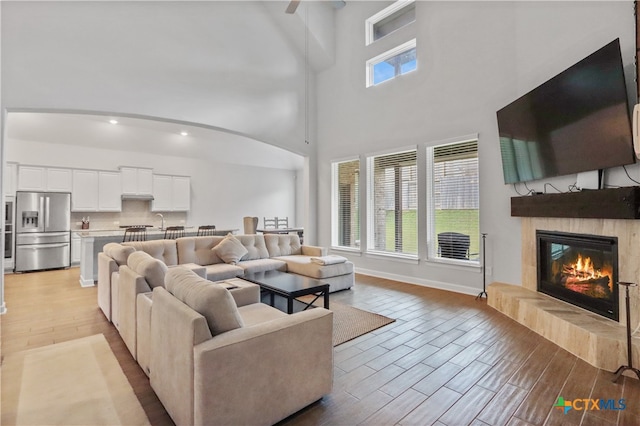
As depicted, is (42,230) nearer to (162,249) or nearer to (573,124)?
(162,249)

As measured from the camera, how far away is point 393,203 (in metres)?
5.93

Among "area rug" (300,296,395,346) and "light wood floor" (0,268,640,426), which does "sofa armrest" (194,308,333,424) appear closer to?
"light wood floor" (0,268,640,426)

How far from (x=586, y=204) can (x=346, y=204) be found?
430 cm

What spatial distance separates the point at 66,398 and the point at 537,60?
580 centimetres

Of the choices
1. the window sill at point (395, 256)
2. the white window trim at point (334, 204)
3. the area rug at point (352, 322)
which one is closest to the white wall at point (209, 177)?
the white window trim at point (334, 204)

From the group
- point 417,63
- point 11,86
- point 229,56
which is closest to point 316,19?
point 229,56

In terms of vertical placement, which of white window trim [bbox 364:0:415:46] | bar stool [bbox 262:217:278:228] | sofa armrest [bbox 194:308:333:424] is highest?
white window trim [bbox 364:0:415:46]

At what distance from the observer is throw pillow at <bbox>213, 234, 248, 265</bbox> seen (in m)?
4.87

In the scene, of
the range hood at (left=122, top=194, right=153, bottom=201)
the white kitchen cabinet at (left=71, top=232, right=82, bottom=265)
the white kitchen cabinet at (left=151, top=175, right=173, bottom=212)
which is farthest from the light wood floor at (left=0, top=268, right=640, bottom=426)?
the white kitchen cabinet at (left=151, top=175, right=173, bottom=212)

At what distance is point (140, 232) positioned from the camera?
5797 mm

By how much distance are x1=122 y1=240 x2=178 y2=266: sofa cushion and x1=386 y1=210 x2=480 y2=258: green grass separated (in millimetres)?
3747

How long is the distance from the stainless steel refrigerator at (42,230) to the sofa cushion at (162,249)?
363 centimetres

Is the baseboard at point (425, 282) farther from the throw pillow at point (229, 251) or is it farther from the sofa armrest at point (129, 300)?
the sofa armrest at point (129, 300)

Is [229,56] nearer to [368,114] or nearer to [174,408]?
[368,114]
